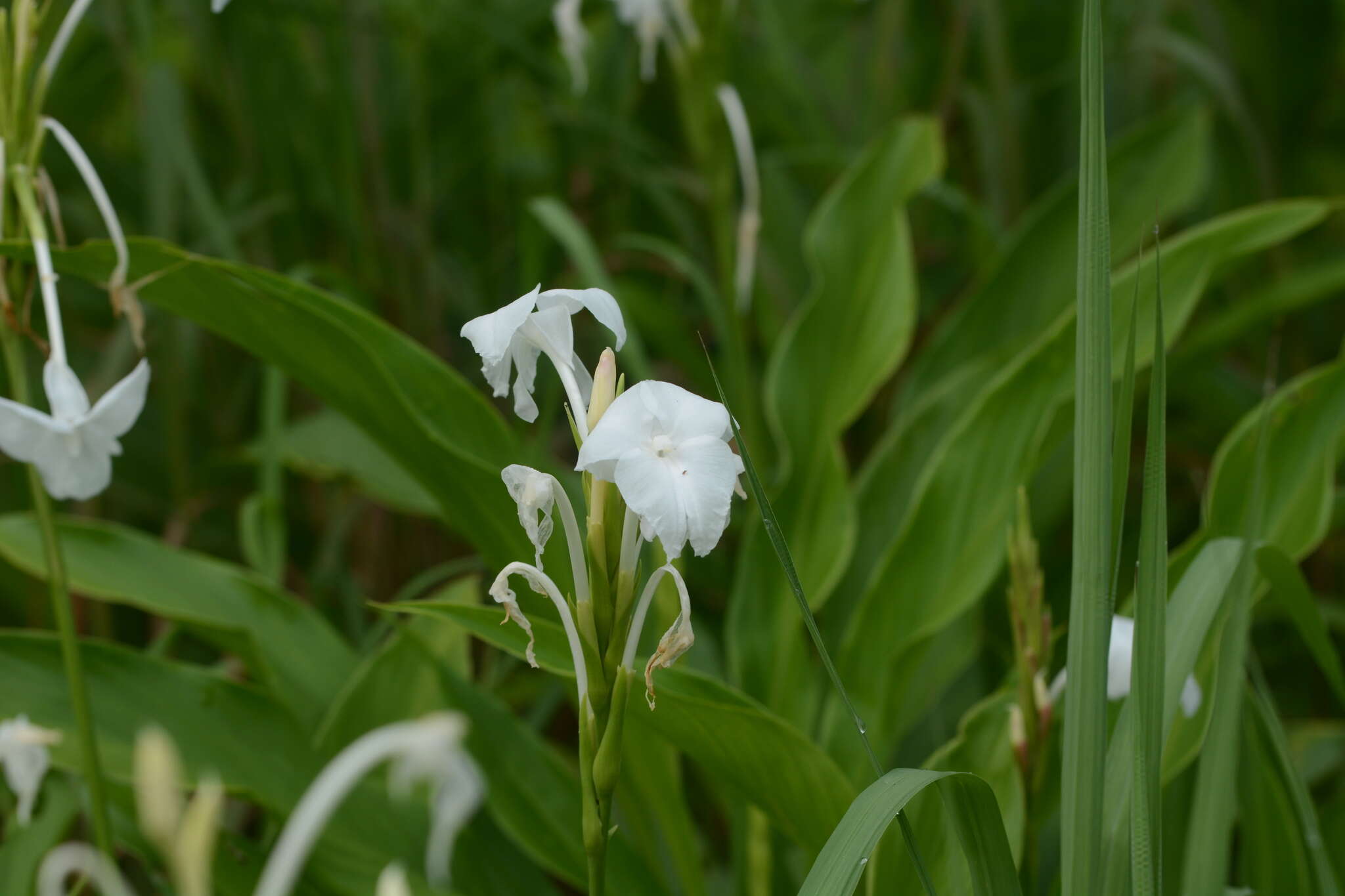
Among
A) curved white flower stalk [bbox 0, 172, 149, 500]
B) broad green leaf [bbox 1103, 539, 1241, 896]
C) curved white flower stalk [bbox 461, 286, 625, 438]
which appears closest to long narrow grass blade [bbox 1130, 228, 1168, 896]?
broad green leaf [bbox 1103, 539, 1241, 896]

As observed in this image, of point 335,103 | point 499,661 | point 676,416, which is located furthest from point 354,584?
point 676,416

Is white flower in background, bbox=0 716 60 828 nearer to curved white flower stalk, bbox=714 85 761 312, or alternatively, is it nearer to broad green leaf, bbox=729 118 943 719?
broad green leaf, bbox=729 118 943 719

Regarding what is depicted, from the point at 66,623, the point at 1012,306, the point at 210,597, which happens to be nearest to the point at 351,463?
the point at 210,597

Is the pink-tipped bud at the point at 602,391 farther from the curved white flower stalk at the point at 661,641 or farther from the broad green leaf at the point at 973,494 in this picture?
the broad green leaf at the point at 973,494

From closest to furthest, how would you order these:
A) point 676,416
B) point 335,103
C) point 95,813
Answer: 1. point 676,416
2. point 95,813
3. point 335,103

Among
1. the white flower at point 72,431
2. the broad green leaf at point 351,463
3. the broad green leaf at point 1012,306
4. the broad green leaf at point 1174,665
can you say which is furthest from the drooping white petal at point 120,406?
the broad green leaf at point 1012,306

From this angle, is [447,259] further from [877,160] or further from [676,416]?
[676,416]
